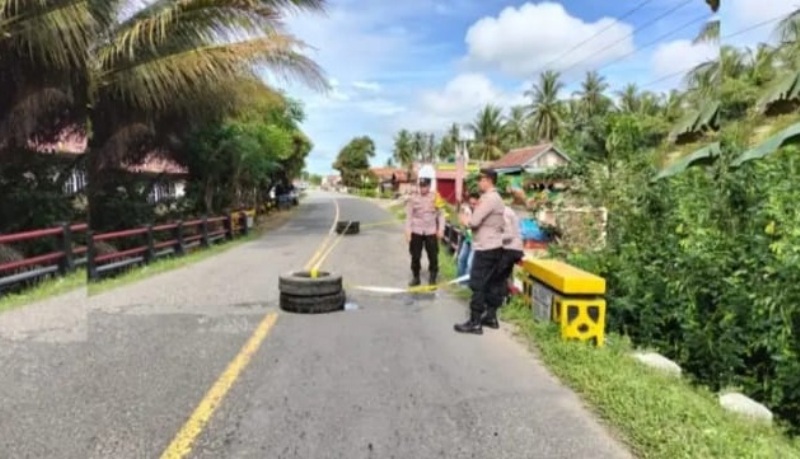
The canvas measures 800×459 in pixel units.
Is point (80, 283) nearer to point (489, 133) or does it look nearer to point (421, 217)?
point (421, 217)

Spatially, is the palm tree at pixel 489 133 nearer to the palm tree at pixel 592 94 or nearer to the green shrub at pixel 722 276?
the palm tree at pixel 592 94

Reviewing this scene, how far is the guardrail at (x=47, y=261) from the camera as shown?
1061cm

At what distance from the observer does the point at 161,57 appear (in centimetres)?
1598

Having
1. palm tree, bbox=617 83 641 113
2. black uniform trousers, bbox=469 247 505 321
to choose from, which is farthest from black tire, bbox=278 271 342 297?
palm tree, bbox=617 83 641 113

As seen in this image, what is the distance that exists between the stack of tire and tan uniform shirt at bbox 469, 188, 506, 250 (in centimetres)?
214

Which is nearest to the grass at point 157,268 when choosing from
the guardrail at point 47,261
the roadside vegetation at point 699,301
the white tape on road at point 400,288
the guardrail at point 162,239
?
the guardrail at point 162,239

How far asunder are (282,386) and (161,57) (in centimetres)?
1250

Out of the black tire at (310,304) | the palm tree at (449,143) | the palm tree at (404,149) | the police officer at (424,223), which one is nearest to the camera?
the black tire at (310,304)

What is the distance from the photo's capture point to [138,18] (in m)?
16.0

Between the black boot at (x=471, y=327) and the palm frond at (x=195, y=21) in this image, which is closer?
the black boot at (x=471, y=327)

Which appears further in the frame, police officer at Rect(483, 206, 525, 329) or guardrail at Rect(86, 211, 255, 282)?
guardrail at Rect(86, 211, 255, 282)

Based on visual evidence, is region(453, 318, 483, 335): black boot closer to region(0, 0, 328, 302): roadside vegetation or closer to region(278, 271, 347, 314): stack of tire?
region(278, 271, 347, 314): stack of tire

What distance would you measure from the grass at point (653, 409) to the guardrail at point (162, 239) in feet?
29.1

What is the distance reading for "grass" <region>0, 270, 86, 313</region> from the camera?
9.62 meters
